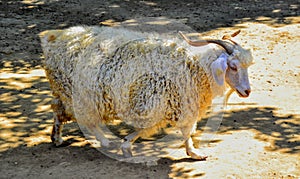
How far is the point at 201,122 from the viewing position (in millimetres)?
7777

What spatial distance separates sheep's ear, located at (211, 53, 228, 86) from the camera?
19.4 feet

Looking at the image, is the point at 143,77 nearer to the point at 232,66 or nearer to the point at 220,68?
the point at 220,68

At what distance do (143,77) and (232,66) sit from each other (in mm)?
1099

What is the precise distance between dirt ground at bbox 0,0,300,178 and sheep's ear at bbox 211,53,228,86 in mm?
1191

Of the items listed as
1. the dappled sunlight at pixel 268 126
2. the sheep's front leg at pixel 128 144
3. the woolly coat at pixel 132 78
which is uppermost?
the woolly coat at pixel 132 78

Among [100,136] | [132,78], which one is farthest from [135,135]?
[132,78]

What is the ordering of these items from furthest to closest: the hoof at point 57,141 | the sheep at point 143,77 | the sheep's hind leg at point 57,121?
the hoof at point 57,141 → the sheep's hind leg at point 57,121 → the sheep at point 143,77

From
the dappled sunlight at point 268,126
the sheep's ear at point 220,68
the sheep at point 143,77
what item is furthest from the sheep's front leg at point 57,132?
the sheep's ear at point 220,68

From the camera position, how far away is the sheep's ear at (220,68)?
5.93 m

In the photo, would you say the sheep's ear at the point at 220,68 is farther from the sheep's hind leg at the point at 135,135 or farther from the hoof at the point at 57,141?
the hoof at the point at 57,141

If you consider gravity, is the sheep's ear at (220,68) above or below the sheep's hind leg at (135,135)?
above

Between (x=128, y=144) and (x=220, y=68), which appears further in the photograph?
(x=128, y=144)

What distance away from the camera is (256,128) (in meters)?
7.40

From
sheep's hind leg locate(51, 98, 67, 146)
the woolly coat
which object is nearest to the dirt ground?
sheep's hind leg locate(51, 98, 67, 146)
